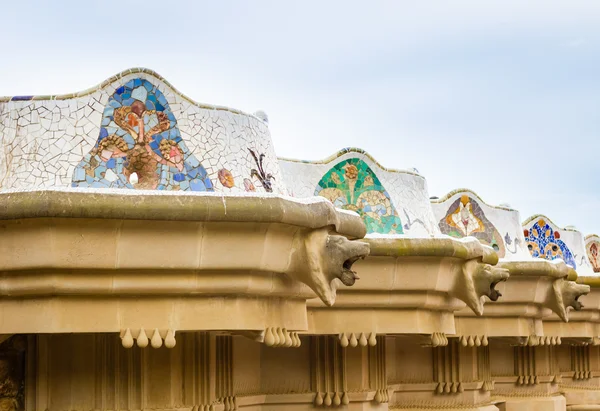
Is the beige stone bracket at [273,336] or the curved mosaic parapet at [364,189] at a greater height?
the curved mosaic parapet at [364,189]

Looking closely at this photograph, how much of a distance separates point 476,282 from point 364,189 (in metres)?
1.62

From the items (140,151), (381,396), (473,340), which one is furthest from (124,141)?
(473,340)

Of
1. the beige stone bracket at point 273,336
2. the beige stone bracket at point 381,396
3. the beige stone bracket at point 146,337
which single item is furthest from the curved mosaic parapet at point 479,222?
the beige stone bracket at point 146,337

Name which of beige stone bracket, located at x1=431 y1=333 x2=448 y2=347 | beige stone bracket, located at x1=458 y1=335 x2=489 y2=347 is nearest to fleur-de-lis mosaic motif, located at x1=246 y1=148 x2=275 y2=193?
beige stone bracket, located at x1=431 y1=333 x2=448 y2=347

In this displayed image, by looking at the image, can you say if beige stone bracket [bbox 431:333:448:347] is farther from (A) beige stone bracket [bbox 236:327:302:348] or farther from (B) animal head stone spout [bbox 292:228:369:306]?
(B) animal head stone spout [bbox 292:228:369:306]

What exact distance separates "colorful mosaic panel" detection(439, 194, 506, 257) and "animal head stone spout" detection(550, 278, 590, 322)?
90 centimetres

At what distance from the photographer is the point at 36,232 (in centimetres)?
858

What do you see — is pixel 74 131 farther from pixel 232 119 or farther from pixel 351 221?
pixel 351 221

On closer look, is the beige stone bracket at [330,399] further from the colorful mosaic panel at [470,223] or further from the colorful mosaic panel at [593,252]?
the colorful mosaic panel at [593,252]

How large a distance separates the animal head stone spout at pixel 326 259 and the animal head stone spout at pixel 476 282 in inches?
149

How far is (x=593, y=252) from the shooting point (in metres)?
24.7

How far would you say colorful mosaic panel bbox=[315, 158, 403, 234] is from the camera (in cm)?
1340

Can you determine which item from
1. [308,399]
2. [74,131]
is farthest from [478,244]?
[74,131]

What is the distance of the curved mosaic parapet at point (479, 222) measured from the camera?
1661 centimetres
